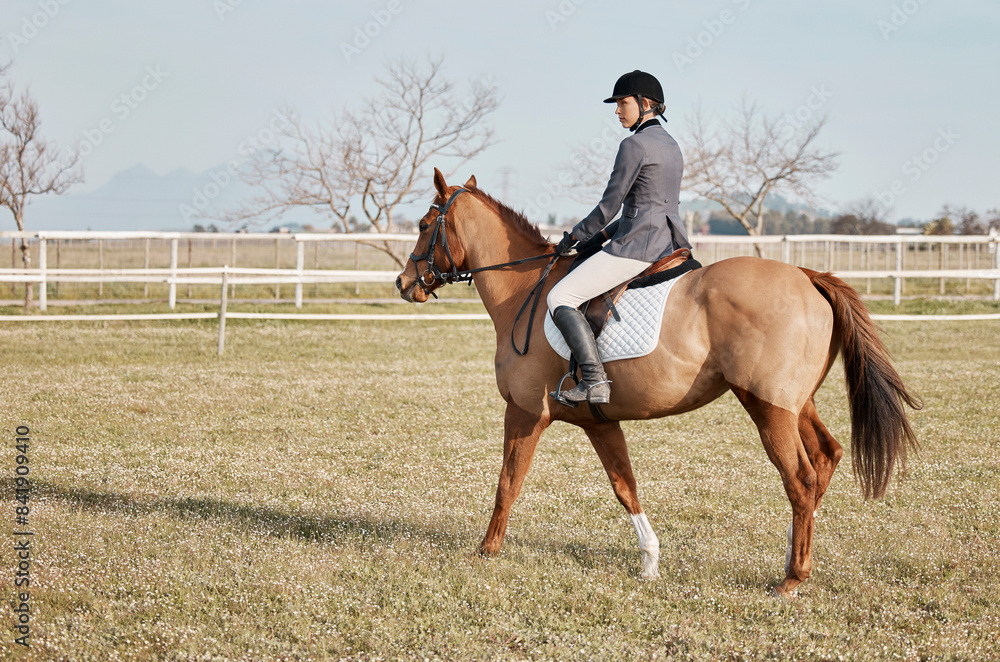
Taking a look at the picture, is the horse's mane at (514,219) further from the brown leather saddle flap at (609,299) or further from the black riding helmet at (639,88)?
the black riding helmet at (639,88)

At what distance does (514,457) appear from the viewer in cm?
480

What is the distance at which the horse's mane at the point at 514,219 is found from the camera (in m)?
5.28

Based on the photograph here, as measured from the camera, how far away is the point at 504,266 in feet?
17.2

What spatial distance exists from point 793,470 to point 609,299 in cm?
141

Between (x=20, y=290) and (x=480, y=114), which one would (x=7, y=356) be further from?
(x=480, y=114)

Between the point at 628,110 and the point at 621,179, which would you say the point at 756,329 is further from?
the point at 628,110

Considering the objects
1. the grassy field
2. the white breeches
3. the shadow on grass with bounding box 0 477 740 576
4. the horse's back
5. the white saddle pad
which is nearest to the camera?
the grassy field

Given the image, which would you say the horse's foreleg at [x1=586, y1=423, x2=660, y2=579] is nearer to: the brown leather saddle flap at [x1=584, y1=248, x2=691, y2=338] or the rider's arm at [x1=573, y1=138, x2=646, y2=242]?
the brown leather saddle flap at [x1=584, y1=248, x2=691, y2=338]

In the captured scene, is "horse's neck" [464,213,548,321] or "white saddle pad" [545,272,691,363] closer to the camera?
"white saddle pad" [545,272,691,363]

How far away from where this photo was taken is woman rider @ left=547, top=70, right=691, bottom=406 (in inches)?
178

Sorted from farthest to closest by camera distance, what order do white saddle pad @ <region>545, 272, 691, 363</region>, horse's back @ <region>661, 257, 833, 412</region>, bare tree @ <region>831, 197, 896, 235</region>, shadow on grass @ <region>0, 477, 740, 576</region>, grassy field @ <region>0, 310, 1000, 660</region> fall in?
bare tree @ <region>831, 197, 896, 235</region> < shadow on grass @ <region>0, 477, 740, 576</region> < white saddle pad @ <region>545, 272, 691, 363</region> < horse's back @ <region>661, 257, 833, 412</region> < grassy field @ <region>0, 310, 1000, 660</region>

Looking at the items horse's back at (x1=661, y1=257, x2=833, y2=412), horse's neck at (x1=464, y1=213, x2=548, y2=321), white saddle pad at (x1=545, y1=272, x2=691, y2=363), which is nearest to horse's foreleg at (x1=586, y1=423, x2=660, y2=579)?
white saddle pad at (x1=545, y1=272, x2=691, y2=363)

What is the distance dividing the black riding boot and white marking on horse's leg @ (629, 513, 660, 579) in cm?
90

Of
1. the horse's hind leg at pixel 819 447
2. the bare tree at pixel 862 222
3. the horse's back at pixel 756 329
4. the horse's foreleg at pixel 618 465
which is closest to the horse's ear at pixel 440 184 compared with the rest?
the horse's back at pixel 756 329
